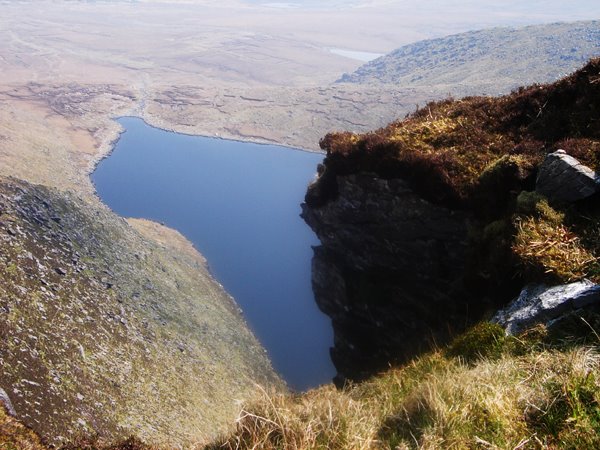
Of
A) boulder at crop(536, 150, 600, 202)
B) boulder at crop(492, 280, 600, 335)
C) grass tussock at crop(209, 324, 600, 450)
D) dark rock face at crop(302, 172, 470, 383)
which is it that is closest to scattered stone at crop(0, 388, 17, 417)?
grass tussock at crop(209, 324, 600, 450)

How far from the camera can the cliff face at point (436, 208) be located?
1148cm

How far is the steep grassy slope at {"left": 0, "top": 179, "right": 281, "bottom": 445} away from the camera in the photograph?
17000 mm

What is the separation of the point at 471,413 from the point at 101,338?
70.9 feet

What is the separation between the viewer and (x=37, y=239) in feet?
84.9

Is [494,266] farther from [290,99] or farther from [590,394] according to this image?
[290,99]

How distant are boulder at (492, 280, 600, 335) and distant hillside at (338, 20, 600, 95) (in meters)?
126

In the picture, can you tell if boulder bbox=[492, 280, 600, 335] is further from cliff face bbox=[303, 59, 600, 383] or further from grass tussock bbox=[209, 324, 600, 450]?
cliff face bbox=[303, 59, 600, 383]

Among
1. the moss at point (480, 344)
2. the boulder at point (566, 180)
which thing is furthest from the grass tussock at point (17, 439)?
the boulder at point (566, 180)

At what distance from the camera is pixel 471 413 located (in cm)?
507

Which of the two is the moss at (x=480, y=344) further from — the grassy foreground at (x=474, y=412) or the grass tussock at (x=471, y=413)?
the grass tussock at (x=471, y=413)

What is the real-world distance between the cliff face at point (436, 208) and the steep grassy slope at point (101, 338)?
5461 mm

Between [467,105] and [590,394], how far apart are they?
13.7m

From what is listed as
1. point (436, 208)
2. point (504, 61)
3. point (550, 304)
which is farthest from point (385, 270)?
point (504, 61)

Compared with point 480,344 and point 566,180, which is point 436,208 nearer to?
point 566,180
